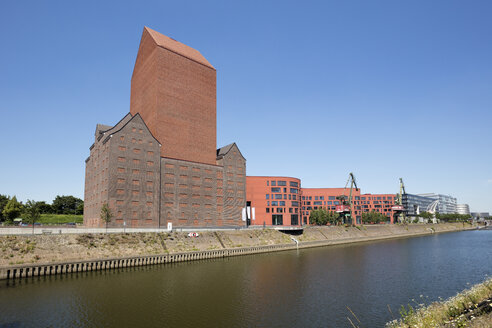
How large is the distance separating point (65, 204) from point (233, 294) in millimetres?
143123

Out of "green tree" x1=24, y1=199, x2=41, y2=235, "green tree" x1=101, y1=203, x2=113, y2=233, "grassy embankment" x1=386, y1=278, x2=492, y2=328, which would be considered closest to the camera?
"grassy embankment" x1=386, y1=278, x2=492, y2=328

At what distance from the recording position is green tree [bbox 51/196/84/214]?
5871 inches

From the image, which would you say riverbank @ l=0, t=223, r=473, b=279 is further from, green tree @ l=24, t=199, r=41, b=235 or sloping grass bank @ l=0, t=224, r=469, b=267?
green tree @ l=24, t=199, r=41, b=235

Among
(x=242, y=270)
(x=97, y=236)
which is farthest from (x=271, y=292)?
(x=97, y=236)

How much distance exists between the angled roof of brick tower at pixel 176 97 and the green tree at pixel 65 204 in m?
73.9

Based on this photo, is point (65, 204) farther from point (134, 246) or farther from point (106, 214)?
point (134, 246)

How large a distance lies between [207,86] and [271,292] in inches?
3098

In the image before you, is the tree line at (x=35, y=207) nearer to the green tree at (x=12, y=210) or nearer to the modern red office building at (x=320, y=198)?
the green tree at (x=12, y=210)

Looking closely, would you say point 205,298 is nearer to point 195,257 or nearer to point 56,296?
point 56,296

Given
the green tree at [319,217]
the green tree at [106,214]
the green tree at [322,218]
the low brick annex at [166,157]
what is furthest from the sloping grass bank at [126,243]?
the green tree at [322,218]

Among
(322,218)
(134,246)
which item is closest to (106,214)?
(134,246)

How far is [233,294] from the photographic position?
38344 millimetres

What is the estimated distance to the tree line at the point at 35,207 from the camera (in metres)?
63.6

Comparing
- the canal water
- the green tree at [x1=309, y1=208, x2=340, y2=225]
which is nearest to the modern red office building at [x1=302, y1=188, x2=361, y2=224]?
the green tree at [x1=309, y1=208, x2=340, y2=225]
